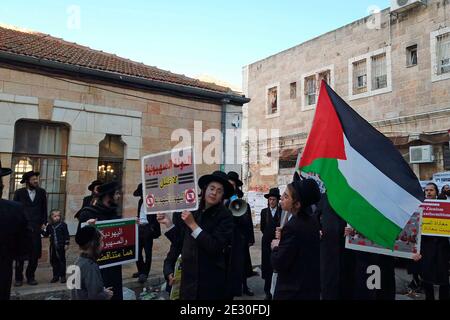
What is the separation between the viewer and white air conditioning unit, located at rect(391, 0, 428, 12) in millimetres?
15302

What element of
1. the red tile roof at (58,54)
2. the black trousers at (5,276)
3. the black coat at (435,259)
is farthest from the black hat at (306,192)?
the red tile roof at (58,54)

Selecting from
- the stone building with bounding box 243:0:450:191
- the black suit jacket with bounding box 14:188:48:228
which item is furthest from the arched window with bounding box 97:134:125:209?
the stone building with bounding box 243:0:450:191

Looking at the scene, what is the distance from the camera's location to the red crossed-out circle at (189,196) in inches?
146

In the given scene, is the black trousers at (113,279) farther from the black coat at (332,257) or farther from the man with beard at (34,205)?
the man with beard at (34,205)

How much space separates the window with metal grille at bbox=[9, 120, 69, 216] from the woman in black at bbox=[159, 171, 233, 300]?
23.4 ft

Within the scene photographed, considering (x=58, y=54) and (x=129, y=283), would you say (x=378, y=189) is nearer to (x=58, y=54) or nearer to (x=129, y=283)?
(x=129, y=283)

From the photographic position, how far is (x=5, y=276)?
3.50 metres

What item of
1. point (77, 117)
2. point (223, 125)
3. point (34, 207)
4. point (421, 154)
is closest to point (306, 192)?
point (34, 207)

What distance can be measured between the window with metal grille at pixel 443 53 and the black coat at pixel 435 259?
36.6ft

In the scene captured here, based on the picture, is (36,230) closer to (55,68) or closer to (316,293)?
(55,68)

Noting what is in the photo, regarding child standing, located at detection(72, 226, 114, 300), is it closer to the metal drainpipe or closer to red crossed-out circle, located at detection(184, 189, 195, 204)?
red crossed-out circle, located at detection(184, 189, 195, 204)

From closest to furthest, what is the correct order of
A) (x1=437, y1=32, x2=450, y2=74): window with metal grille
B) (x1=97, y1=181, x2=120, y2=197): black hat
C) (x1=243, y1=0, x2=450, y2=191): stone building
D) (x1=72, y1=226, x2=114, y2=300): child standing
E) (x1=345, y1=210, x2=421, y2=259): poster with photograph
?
(x1=72, y1=226, x2=114, y2=300): child standing → (x1=345, y1=210, x2=421, y2=259): poster with photograph → (x1=97, y1=181, x2=120, y2=197): black hat → (x1=437, y1=32, x2=450, y2=74): window with metal grille → (x1=243, y1=0, x2=450, y2=191): stone building

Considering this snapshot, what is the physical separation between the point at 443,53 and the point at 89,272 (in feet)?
50.5

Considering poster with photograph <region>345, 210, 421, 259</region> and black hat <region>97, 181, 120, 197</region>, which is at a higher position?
black hat <region>97, 181, 120, 197</region>
